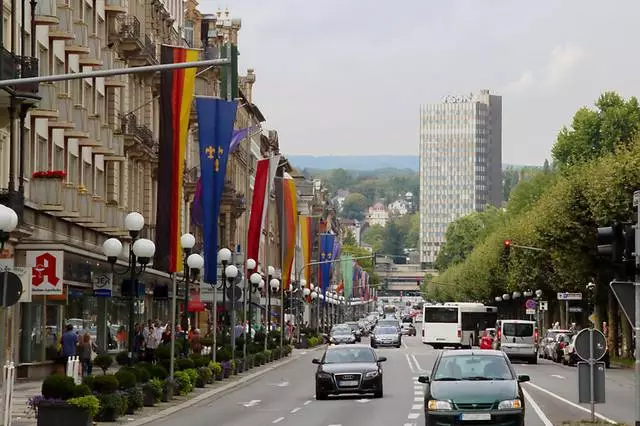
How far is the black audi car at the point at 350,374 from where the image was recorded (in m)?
41.3

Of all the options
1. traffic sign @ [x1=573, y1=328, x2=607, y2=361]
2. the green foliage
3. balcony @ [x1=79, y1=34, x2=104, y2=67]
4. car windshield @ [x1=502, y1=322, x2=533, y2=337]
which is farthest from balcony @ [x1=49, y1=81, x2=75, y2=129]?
car windshield @ [x1=502, y1=322, x2=533, y2=337]

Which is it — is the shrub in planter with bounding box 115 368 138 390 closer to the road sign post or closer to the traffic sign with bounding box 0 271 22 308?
the traffic sign with bounding box 0 271 22 308

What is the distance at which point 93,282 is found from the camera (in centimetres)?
5747

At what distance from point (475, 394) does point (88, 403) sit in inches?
293

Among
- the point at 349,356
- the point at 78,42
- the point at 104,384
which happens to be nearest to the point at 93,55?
the point at 78,42

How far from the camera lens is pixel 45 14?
4600 cm

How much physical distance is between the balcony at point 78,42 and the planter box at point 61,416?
26507mm

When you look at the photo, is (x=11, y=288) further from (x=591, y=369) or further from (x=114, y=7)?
(x=114, y=7)

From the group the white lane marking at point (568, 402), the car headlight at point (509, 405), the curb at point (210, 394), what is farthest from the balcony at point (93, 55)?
the car headlight at point (509, 405)

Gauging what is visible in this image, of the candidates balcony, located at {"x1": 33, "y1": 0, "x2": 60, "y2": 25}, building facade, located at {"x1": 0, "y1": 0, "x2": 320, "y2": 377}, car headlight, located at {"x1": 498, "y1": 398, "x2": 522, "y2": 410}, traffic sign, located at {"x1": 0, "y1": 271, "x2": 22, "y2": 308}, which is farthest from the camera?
balcony, located at {"x1": 33, "y1": 0, "x2": 60, "y2": 25}

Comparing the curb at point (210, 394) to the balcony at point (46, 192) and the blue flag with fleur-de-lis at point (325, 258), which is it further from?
the blue flag with fleur-de-lis at point (325, 258)

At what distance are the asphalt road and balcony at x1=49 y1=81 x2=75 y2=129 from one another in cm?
1022

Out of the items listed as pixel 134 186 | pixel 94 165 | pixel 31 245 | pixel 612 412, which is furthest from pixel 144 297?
pixel 612 412

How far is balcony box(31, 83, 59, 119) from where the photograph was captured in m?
45.8
